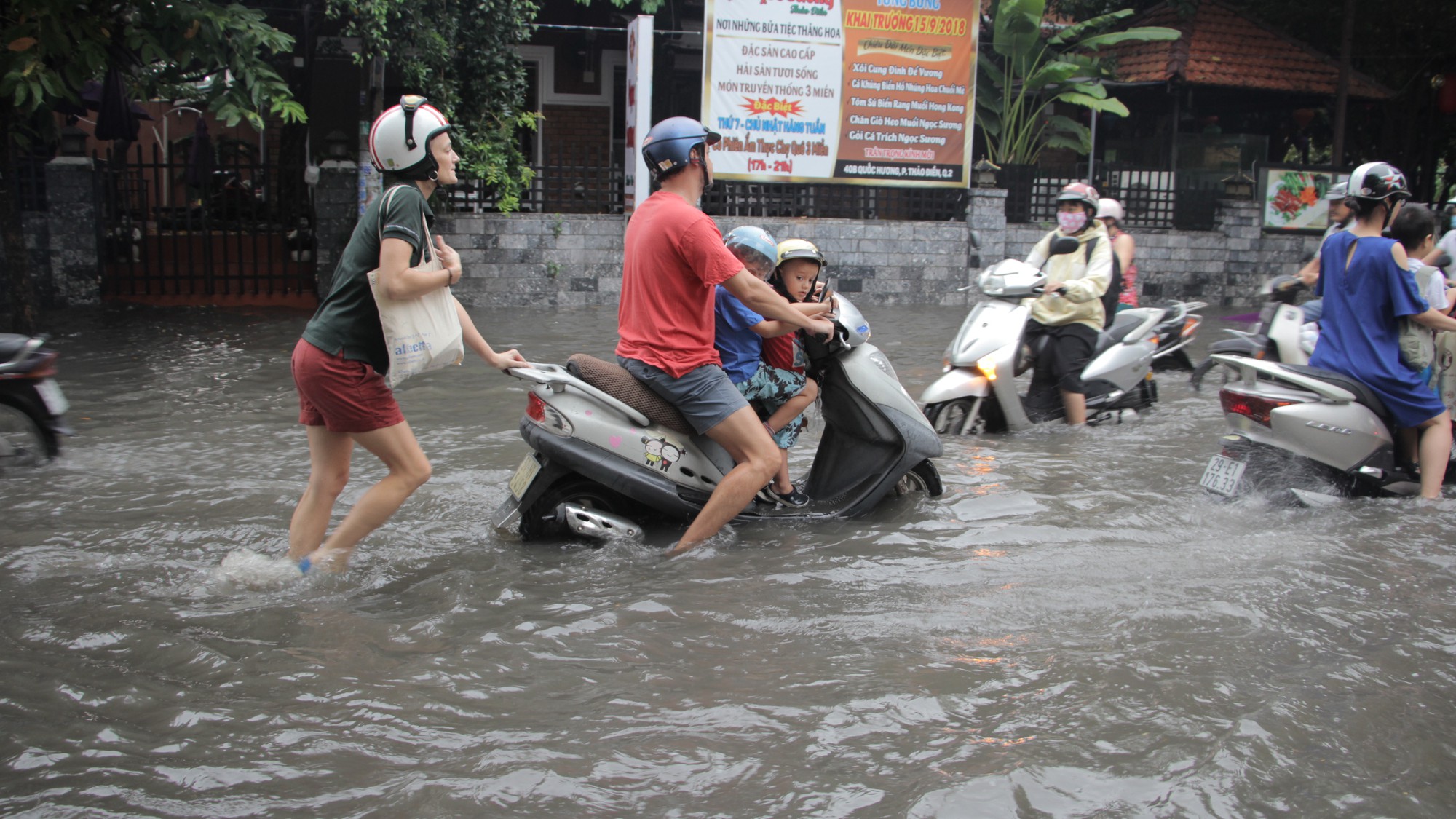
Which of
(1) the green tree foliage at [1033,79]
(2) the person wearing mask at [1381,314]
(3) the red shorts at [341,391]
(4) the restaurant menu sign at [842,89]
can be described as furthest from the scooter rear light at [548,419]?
(1) the green tree foliage at [1033,79]

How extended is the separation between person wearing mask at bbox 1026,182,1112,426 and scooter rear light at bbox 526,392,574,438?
3.89m

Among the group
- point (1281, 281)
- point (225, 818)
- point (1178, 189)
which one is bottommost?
point (225, 818)

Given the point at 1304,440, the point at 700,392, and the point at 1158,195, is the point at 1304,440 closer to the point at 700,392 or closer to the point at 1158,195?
the point at 700,392

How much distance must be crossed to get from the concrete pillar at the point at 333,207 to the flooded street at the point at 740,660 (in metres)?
6.99

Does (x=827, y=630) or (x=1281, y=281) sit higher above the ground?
(x=1281, y=281)

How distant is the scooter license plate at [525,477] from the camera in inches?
180

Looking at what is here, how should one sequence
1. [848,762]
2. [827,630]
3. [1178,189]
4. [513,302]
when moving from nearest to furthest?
1. [848,762]
2. [827,630]
3. [513,302]
4. [1178,189]

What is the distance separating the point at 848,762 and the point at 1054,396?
4953mm

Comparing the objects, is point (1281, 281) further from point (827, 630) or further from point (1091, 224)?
point (827, 630)

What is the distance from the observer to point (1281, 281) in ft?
24.8

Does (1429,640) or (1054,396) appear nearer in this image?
(1429,640)

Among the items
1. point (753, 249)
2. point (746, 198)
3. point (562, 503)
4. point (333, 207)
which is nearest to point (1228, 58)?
point (746, 198)

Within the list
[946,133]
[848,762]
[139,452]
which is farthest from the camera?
[946,133]

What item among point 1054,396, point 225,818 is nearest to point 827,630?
point 225,818
